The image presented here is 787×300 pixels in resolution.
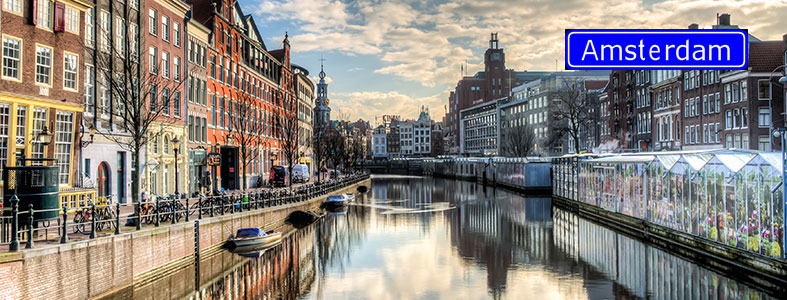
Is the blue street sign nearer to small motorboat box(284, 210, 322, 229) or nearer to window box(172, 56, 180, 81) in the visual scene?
small motorboat box(284, 210, 322, 229)

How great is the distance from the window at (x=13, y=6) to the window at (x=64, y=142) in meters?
4.97

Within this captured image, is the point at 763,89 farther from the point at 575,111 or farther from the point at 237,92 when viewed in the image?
the point at 237,92

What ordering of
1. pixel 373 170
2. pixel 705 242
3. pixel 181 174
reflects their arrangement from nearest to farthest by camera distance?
pixel 705 242, pixel 181 174, pixel 373 170

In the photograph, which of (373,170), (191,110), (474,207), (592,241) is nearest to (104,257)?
(592,241)

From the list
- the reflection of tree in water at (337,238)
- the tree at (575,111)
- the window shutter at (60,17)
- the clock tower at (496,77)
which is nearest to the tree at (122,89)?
the window shutter at (60,17)

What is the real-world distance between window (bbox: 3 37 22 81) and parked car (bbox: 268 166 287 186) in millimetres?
38726

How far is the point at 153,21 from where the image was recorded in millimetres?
40594

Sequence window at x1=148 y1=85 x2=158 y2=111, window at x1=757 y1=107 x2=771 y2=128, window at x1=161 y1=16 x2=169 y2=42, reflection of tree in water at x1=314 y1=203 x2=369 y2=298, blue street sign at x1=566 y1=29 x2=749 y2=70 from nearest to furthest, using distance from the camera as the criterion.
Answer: blue street sign at x1=566 y1=29 x2=749 y2=70 → reflection of tree in water at x1=314 y1=203 x2=369 y2=298 → window at x1=148 y1=85 x2=158 y2=111 → window at x1=161 y1=16 x2=169 y2=42 → window at x1=757 y1=107 x2=771 y2=128

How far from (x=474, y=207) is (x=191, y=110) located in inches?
1134

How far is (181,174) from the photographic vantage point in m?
45.3

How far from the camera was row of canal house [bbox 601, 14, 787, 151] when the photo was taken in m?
56.4

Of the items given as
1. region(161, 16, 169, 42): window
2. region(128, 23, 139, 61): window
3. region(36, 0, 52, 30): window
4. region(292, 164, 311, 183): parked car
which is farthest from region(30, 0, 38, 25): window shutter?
region(292, 164, 311, 183): parked car

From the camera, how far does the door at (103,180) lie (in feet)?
111

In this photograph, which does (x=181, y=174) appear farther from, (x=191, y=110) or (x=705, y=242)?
(x=705, y=242)
